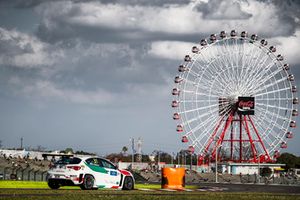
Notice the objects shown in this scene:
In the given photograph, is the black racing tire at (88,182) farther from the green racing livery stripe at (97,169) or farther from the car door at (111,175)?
the car door at (111,175)

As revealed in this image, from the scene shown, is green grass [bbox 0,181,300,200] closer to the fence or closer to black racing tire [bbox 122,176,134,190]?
black racing tire [bbox 122,176,134,190]

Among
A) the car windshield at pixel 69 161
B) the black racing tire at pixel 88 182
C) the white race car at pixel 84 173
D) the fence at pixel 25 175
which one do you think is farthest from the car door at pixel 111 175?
the fence at pixel 25 175

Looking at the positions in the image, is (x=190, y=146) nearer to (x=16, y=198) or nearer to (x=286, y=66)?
(x=286, y=66)

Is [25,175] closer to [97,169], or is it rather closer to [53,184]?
[53,184]

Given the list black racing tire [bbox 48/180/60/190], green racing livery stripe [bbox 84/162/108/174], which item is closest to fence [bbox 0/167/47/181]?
black racing tire [bbox 48/180/60/190]

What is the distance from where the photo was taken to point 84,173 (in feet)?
84.7

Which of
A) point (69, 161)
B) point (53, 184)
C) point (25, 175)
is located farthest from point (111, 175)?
point (25, 175)

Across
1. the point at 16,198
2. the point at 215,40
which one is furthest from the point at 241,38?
the point at 16,198

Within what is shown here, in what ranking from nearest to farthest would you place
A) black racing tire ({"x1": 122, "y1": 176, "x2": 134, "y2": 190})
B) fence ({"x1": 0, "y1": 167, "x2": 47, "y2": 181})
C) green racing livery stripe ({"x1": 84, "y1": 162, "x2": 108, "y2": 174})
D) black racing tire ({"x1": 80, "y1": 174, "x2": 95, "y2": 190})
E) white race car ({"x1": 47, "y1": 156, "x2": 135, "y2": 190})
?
white race car ({"x1": 47, "y1": 156, "x2": 135, "y2": 190}) → black racing tire ({"x1": 80, "y1": 174, "x2": 95, "y2": 190}) → green racing livery stripe ({"x1": 84, "y1": 162, "x2": 108, "y2": 174}) → black racing tire ({"x1": 122, "y1": 176, "x2": 134, "y2": 190}) → fence ({"x1": 0, "y1": 167, "x2": 47, "y2": 181})

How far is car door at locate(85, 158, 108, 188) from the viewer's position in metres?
26.2

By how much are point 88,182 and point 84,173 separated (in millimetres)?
491

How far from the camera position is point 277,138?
326 ft

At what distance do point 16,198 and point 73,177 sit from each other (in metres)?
7.93

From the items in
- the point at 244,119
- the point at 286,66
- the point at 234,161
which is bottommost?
the point at 234,161
